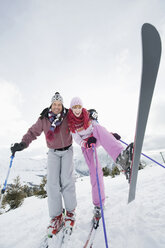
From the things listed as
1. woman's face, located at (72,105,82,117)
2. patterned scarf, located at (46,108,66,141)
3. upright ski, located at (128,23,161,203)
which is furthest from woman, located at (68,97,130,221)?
upright ski, located at (128,23,161,203)

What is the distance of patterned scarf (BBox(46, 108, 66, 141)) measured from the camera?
2.48 m

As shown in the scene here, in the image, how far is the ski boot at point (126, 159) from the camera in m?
1.82

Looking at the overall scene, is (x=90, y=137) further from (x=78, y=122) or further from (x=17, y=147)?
(x=17, y=147)

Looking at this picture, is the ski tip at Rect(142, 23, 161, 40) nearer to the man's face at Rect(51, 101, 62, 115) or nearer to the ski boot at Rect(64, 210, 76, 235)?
the man's face at Rect(51, 101, 62, 115)

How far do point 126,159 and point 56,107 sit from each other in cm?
174

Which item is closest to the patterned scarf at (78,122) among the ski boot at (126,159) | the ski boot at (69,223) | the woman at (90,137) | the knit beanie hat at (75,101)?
the woman at (90,137)

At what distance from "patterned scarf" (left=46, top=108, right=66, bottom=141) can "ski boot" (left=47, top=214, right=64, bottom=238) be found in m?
1.37

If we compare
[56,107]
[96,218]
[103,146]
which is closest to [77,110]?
[56,107]

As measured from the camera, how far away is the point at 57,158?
2467 millimetres

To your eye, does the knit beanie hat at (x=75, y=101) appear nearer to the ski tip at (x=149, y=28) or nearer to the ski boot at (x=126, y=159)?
the ski boot at (x=126, y=159)

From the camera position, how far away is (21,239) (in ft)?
6.65

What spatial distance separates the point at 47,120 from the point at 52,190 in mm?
1350

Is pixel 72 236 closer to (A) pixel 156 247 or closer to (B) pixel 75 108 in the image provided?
(A) pixel 156 247

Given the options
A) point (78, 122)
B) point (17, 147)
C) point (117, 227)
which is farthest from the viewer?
point (78, 122)
